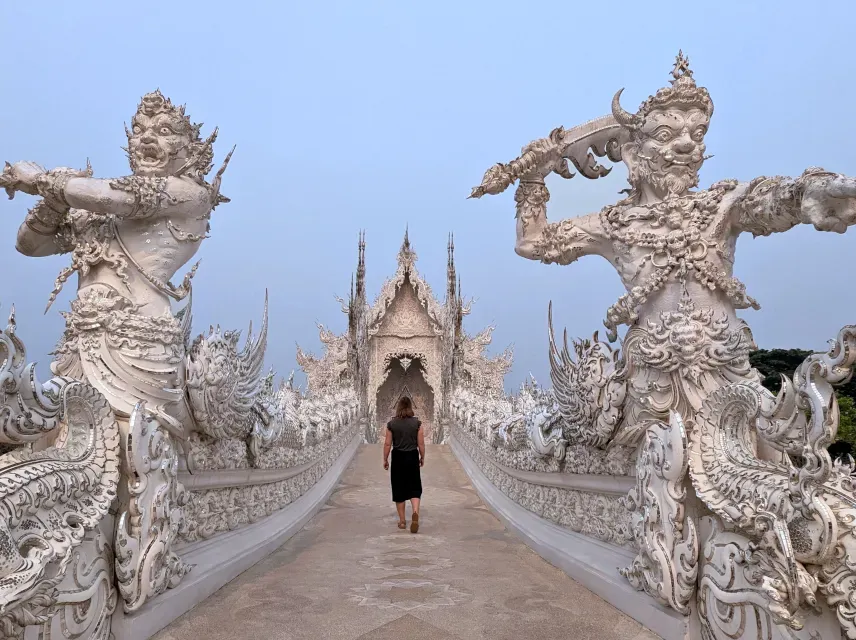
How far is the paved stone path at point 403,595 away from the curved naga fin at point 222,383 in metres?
0.82

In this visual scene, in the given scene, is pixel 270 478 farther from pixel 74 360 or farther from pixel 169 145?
pixel 169 145

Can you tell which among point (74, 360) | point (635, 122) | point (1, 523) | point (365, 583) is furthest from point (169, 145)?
point (365, 583)

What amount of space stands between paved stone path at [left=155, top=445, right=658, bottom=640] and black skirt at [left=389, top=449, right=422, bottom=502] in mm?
284

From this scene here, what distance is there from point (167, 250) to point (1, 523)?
1484mm

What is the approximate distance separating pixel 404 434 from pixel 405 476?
0.39 metres

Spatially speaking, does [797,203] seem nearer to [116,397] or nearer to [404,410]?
[116,397]

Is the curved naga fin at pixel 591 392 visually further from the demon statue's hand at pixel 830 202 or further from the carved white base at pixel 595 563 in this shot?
the demon statue's hand at pixel 830 202

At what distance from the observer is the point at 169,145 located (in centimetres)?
294

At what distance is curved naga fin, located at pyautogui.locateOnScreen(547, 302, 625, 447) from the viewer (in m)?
2.97

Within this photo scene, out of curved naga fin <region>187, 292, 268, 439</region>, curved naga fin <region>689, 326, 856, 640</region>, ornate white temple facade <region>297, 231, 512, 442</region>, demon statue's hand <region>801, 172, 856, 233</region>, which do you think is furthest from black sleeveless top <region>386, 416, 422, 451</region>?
ornate white temple facade <region>297, 231, 512, 442</region>

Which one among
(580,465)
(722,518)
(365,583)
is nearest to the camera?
(722,518)

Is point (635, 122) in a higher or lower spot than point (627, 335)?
higher

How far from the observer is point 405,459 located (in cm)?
525

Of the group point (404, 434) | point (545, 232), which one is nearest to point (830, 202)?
point (545, 232)
